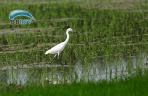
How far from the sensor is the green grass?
23.2ft

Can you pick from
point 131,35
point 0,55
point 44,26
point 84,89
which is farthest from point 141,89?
point 44,26

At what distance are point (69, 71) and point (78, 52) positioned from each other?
1977mm

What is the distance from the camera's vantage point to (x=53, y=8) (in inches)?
918

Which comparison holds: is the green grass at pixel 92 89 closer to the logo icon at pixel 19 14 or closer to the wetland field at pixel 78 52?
the wetland field at pixel 78 52

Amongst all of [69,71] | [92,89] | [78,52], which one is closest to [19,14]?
[78,52]

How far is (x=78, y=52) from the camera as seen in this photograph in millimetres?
12484

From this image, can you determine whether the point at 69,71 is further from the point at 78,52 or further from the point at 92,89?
the point at 92,89

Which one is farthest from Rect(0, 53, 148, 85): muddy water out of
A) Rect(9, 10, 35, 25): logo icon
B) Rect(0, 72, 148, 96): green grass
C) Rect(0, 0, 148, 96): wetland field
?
Rect(9, 10, 35, 25): logo icon

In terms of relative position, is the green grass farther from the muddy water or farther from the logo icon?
the logo icon

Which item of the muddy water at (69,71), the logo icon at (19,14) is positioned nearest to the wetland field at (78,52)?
the muddy water at (69,71)

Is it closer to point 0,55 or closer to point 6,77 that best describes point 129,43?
point 0,55

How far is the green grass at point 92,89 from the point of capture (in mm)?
7078

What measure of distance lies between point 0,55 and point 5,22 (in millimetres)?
6704

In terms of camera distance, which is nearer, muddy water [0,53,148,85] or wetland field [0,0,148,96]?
Answer: wetland field [0,0,148,96]
